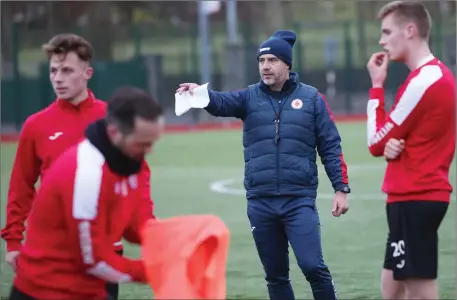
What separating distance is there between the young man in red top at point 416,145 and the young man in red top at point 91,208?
174 centimetres

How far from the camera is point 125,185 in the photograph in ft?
16.5

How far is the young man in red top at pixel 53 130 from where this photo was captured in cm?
670

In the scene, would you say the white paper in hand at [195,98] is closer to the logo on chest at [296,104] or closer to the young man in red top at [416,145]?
the logo on chest at [296,104]

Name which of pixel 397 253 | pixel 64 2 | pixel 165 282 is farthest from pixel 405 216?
pixel 64 2

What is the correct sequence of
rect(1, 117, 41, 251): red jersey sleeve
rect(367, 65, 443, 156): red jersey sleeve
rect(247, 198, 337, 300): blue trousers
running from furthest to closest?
rect(247, 198, 337, 300): blue trousers
rect(1, 117, 41, 251): red jersey sleeve
rect(367, 65, 443, 156): red jersey sleeve

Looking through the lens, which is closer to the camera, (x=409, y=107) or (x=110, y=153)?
(x=110, y=153)

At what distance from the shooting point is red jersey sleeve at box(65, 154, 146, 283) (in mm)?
4859

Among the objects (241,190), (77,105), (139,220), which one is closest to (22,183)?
(77,105)

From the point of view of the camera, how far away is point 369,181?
1889cm

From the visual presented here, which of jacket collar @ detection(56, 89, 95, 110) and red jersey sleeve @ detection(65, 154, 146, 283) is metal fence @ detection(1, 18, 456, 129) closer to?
jacket collar @ detection(56, 89, 95, 110)

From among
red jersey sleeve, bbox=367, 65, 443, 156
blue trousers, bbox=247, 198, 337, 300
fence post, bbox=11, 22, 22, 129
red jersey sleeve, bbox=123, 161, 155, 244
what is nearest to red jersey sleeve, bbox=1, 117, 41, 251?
red jersey sleeve, bbox=123, 161, 155, 244

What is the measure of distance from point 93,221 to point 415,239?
2.11 m

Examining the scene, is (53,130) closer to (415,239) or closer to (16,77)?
(415,239)

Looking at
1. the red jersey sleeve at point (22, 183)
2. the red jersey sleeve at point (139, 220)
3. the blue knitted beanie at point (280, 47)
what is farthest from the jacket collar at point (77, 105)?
the blue knitted beanie at point (280, 47)
